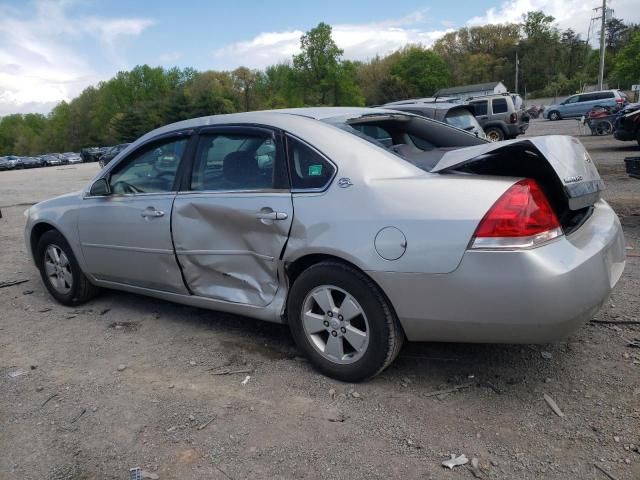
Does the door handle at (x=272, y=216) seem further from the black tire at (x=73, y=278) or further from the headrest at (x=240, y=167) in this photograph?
the black tire at (x=73, y=278)

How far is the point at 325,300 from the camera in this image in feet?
9.86

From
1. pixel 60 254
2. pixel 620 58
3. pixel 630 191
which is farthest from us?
pixel 620 58

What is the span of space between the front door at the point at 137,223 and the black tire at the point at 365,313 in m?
1.17

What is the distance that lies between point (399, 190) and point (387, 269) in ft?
1.35

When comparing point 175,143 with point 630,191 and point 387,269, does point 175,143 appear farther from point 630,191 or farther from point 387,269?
point 630,191

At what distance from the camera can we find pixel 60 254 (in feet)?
15.6

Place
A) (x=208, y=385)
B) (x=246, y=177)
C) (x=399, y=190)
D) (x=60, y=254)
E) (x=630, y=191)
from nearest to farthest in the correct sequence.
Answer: (x=399, y=190)
(x=208, y=385)
(x=246, y=177)
(x=60, y=254)
(x=630, y=191)

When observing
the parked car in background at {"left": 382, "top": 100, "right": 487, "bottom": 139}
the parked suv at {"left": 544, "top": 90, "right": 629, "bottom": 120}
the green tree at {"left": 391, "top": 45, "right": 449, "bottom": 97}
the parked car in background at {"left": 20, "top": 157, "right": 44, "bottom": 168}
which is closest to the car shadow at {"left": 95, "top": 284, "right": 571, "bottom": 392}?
the parked car in background at {"left": 382, "top": 100, "right": 487, "bottom": 139}

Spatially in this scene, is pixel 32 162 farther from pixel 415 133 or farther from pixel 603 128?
pixel 415 133

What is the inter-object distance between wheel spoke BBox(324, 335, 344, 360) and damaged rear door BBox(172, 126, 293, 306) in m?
0.50

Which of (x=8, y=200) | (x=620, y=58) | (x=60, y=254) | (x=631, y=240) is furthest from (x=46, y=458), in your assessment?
(x=620, y=58)

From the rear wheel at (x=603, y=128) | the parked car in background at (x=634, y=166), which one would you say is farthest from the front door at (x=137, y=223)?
the rear wheel at (x=603, y=128)

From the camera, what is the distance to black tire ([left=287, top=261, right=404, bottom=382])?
2811 millimetres

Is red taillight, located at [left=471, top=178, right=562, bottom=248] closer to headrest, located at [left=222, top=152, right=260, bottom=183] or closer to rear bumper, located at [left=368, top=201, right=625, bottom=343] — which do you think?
rear bumper, located at [left=368, top=201, right=625, bottom=343]
